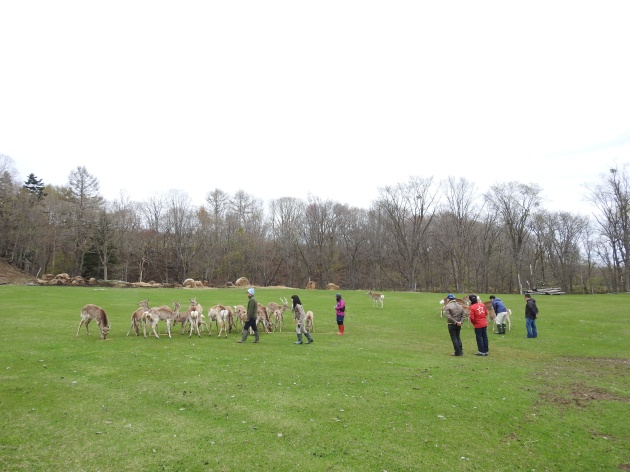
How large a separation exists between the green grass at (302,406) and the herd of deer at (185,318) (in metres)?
0.80

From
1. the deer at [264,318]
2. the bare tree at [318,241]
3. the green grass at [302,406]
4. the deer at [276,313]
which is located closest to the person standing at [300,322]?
the green grass at [302,406]

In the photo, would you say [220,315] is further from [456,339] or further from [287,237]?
[287,237]

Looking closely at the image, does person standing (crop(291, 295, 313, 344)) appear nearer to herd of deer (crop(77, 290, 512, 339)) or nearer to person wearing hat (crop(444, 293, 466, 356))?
herd of deer (crop(77, 290, 512, 339))

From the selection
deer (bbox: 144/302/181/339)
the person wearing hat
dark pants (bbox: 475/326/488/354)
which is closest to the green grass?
the person wearing hat

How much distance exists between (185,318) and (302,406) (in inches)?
470

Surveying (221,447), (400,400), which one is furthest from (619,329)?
(221,447)

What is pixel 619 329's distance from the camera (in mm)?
20234

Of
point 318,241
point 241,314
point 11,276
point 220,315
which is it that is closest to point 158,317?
point 220,315

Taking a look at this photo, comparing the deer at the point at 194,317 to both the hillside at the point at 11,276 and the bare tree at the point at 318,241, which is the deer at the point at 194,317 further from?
the bare tree at the point at 318,241

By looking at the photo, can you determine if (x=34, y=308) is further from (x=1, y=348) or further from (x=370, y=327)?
(x=370, y=327)

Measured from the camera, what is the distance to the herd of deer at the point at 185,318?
53.1 ft

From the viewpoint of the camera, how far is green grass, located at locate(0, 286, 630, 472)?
19.8 ft

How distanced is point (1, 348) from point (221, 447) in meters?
11.5

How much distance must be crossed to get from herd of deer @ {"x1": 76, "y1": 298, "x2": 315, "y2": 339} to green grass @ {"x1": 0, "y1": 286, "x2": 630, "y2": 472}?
800mm
